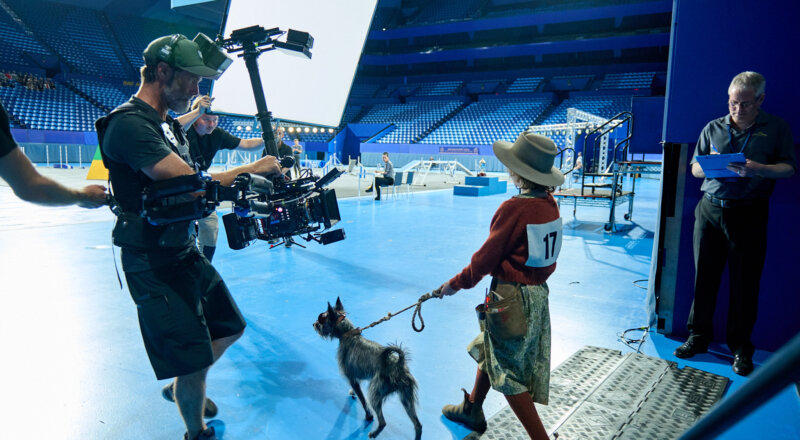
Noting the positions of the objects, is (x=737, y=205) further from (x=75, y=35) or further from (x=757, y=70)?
(x=75, y=35)

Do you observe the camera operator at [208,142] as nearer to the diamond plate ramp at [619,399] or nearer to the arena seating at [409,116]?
the diamond plate ramp at [619,399]

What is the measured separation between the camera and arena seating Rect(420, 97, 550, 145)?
30266mm

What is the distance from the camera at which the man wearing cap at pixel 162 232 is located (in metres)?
1.64

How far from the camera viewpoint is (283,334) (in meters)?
3.35

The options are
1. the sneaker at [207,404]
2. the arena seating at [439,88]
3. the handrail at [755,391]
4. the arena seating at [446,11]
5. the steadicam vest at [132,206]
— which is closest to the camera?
the handrail at [755,391]

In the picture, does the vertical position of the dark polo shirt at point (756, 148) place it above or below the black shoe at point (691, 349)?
above

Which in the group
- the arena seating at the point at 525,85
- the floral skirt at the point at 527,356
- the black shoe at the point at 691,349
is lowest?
the black shoe at the point at 691,349

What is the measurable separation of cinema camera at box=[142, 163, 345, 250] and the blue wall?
8.61 ft

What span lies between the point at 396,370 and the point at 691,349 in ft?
7.68

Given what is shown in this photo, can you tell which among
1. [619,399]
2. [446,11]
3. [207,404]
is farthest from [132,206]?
[446,11]

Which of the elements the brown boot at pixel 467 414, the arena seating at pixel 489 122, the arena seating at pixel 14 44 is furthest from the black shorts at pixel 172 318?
the arena seating at pixel 14 44

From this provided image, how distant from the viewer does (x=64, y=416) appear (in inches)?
90.5

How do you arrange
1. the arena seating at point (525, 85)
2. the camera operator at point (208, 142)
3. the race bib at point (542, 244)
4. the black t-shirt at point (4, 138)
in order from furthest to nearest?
1. the arena seating at point (525, 85)
2. the camera operator at point (208, 142)
3. the race bib at point (542, 244)
4. the black t-shirt at point (4, 138)

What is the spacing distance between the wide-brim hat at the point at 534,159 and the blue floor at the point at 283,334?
1303 mm
